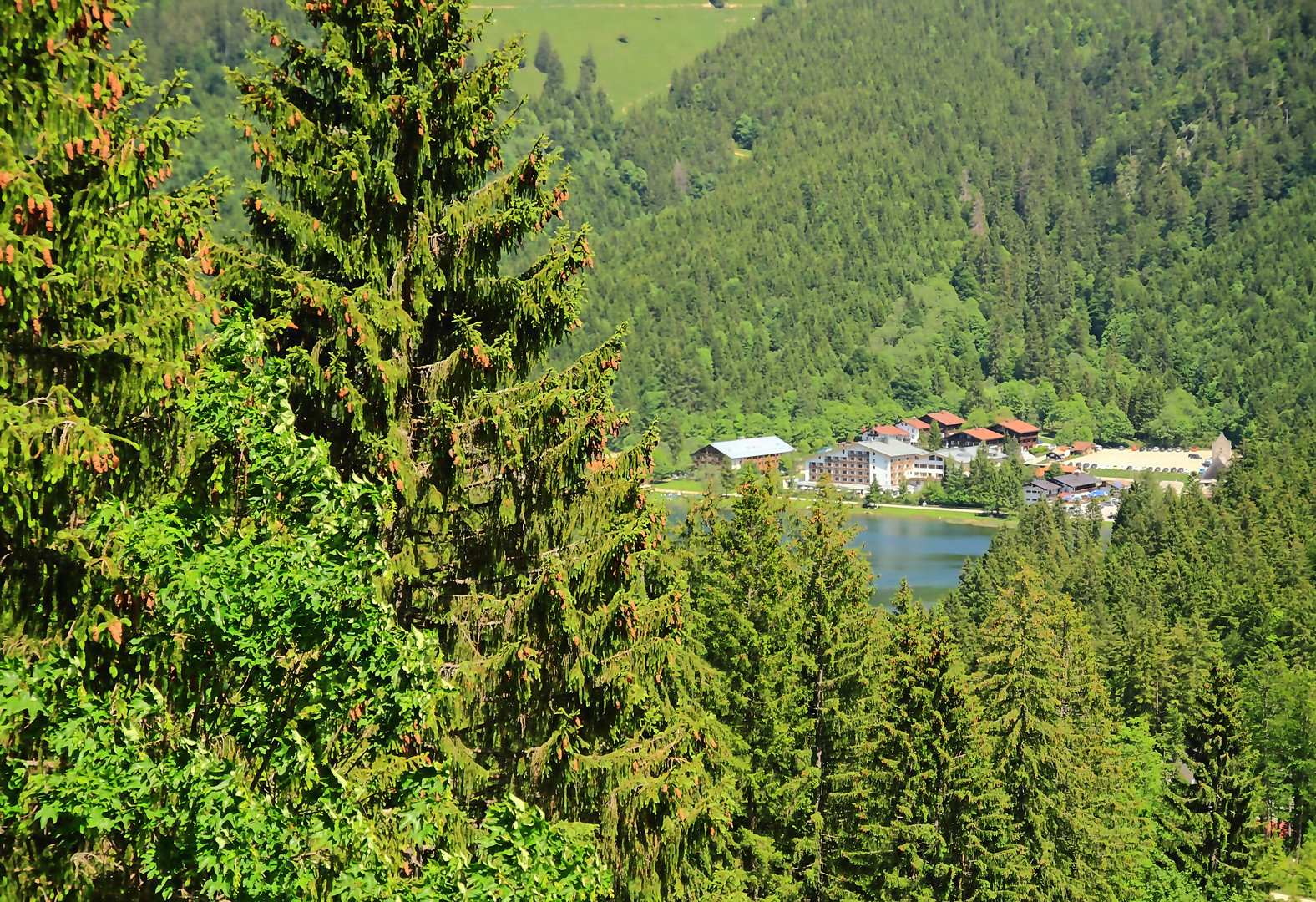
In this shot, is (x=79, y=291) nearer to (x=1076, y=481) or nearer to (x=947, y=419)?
(x=1076, y=481)

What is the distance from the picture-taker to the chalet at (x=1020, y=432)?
177 meters

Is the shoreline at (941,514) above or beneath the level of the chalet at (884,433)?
beneath

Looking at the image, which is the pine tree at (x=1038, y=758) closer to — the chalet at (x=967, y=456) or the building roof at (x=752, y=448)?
the chalet at (x=967, y=456)

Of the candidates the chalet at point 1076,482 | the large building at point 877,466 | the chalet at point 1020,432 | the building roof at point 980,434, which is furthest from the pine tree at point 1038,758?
the chalet at point 1020,432

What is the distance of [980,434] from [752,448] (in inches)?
1342

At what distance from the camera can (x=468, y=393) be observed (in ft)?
27.6

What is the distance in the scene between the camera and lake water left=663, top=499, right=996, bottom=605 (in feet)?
283

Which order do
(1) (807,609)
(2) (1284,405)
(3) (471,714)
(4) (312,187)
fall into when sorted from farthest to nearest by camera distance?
(2) (1284,405), (1) (807,609), (3) (471,714), (4) (312,187)

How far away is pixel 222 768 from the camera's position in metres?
4.92

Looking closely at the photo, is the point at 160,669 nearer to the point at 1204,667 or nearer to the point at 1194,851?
the point at 1194,851

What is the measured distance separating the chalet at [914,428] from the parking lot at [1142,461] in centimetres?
2163

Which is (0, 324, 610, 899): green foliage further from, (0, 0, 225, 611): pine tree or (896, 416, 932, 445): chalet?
(896, 416, 932, 445): chalet

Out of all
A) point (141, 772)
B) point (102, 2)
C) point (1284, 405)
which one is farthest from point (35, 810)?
point (1284, 405)

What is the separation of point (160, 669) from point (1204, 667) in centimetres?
4942
